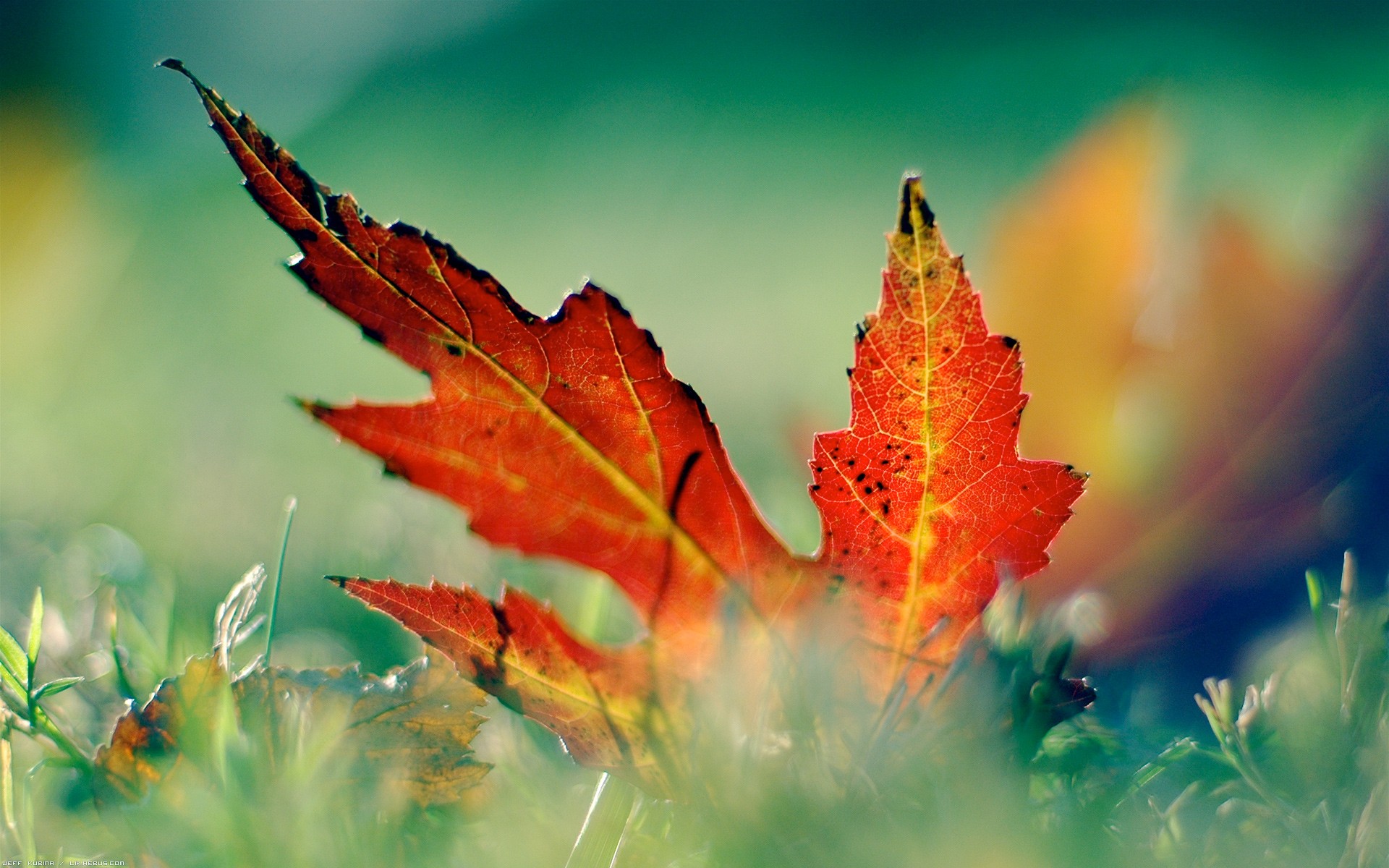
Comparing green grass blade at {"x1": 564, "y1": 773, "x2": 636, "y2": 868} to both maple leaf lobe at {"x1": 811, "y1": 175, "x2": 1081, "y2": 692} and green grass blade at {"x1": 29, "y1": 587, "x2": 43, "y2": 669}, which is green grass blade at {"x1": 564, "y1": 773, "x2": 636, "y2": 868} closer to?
maple leaf lobe at {"x1": 811, "y1": 175, "x2": 1081, "y2": 692}

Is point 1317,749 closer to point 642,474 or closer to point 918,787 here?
point 918,787

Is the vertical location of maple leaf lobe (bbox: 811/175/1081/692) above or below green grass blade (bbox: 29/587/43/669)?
above

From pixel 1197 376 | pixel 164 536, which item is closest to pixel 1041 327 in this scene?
pixel 1197 376

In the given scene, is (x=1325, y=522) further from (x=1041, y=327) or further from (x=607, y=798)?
(x=607, y=798)

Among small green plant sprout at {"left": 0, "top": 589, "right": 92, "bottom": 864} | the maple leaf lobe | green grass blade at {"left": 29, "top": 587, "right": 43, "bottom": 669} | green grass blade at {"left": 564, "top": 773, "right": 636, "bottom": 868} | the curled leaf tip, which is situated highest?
the curled leaf tip

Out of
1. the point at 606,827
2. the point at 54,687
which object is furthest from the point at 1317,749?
the point at 54,687

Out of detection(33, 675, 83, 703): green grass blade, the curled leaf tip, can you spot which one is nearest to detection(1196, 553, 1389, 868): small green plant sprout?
the curled leaf tip

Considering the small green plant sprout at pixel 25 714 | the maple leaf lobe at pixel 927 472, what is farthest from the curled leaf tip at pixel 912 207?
the small green plant sprout at pixel 25 714

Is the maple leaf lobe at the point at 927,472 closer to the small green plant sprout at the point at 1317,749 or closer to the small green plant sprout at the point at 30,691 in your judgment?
the small green plant sprout at the point at 1317,749
